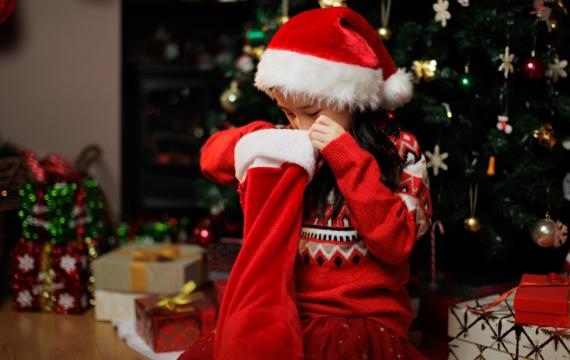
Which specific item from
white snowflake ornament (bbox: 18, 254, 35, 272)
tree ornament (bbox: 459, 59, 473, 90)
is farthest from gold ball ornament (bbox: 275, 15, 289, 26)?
white snowflake ornament (bbox: 18, 254, 35, 272)

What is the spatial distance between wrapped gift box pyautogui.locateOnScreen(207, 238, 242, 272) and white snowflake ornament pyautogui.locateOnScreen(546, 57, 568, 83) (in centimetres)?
106

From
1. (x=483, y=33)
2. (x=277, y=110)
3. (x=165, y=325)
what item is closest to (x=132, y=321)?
(x=165, y=325)

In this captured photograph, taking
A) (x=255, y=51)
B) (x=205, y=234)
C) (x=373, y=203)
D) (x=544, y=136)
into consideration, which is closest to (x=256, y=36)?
(x=255, y=51)

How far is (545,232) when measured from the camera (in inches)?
72.5

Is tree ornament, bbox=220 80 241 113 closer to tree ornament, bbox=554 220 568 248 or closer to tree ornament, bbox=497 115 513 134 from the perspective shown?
tree ornament, bbox=497 115 513 134

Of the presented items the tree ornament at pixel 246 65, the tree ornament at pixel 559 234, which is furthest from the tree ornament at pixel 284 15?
the tree ornament at pixel 559 234

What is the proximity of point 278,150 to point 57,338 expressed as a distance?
3.43 feet

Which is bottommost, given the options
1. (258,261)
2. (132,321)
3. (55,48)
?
(132,321)

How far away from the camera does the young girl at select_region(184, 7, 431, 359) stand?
1335 millimetres

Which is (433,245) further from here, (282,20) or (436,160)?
(282,20)

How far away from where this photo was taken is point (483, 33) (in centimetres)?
190

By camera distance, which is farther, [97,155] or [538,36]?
[97,155]

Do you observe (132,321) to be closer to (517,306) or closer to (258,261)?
(258,261)

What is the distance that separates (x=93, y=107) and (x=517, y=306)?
1.79m
